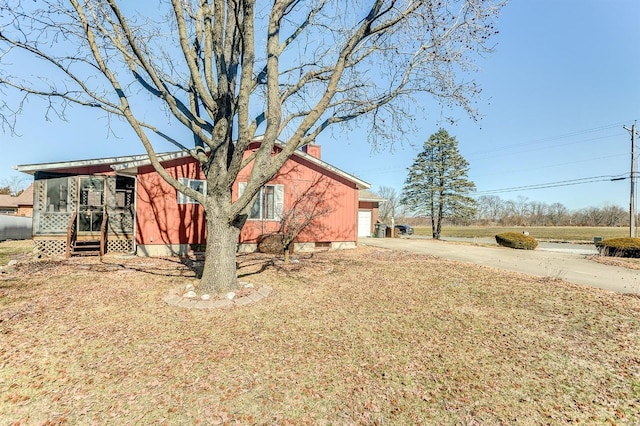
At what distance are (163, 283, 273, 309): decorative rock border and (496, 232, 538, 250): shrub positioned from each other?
15269 millimetres

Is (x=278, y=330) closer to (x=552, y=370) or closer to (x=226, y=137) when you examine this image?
(x=552, y=370)

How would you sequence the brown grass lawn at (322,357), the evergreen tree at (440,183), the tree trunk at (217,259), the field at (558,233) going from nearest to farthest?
the brown grass lawn at (322,357), the tree trunk at (217,259), the evergreen tree at (440,183), the field at (558,233)

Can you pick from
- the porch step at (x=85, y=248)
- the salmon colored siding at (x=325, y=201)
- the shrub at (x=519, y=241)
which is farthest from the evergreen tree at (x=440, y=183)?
the porch step at (x=85, y=248)

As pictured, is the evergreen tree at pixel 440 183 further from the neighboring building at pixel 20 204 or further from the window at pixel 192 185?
the neighboring building at pixel 20 204

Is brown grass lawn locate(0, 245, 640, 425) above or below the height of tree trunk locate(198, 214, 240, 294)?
below

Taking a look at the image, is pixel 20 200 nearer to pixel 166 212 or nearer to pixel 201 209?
pixel 166 212

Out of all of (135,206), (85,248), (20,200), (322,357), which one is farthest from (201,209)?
(20,200)

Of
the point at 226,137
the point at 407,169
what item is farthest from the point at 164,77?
the point at 407,169

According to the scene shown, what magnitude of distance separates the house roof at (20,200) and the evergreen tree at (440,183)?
35.7 m

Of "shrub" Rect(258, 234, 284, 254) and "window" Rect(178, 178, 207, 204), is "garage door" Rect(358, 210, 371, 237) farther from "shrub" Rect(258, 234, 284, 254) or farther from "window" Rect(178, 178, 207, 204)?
"window" Rect(178, 178, 207, 204)

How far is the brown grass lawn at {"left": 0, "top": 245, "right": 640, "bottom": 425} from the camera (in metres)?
2.36

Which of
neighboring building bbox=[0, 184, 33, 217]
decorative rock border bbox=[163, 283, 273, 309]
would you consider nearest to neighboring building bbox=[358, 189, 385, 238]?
decorative rock border bbox=[163, 283, 273, 309]

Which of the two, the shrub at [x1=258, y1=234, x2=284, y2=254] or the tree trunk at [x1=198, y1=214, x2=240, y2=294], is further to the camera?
the shrub at [x1=258, y1=234, x2=284, y2=254]

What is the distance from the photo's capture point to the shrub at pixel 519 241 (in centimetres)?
1466
